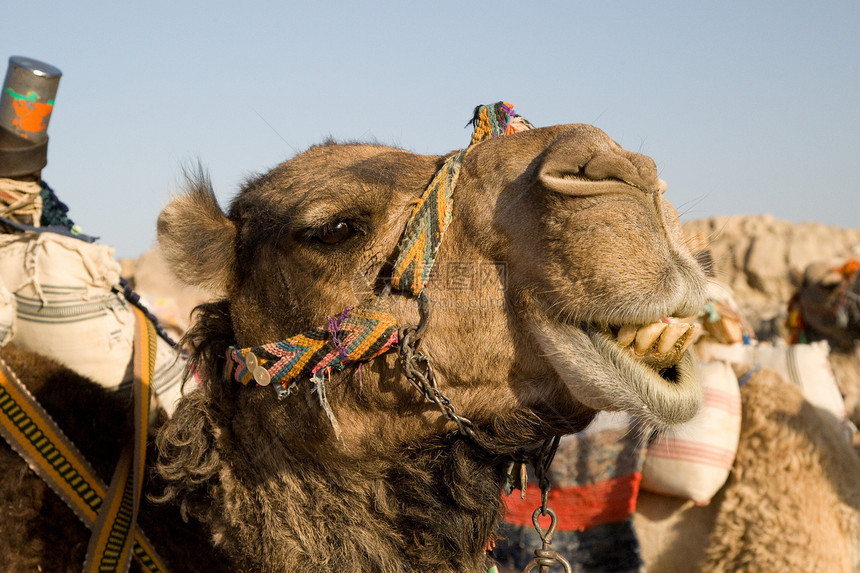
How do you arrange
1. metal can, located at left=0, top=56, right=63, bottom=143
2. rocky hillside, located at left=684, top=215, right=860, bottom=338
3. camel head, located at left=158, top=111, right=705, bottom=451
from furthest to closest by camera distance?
1. rocky hillside, located at left=684, top=215, right=860, bottom=338
2. metal can, located at left=0, top=56, right=63, bottom=143
3. camel head, located at left=158, top=111, right=705, bottom=451

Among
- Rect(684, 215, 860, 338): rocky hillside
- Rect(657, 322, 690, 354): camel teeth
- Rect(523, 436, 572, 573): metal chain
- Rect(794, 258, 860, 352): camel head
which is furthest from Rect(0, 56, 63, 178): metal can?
Rect(684, 215, 860, 338): rocky hillside

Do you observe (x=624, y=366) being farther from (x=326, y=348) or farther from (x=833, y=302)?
(x=833, y=302)

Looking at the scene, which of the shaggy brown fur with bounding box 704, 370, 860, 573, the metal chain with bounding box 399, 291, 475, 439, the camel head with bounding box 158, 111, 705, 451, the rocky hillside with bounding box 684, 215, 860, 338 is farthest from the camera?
the rocky hillside with bounding box 684, 215, 860, 338

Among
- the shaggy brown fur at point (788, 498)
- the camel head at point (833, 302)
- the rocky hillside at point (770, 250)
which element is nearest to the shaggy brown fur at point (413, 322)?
the shaggy brown fur at point (788, 498)

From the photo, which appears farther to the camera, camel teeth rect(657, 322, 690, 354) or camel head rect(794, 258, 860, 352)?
camel head rect(794, 258, 860, 352)

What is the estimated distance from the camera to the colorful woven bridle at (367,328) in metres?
2.11

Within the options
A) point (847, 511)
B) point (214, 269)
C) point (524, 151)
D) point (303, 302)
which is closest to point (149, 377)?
point (214, 269)

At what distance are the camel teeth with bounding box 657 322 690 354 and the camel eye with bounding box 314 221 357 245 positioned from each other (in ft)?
3.01

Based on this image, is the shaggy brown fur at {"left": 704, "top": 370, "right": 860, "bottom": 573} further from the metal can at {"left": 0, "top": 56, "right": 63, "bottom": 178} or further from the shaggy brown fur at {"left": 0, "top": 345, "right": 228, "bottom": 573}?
the metal can at {"left": 0, "top": 56, "right": 63, "bottom": 178}

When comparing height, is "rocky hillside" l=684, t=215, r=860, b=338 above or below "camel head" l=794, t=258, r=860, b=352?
below

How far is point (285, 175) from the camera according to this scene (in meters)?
2.48

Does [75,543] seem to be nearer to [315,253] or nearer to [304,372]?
[304,372]

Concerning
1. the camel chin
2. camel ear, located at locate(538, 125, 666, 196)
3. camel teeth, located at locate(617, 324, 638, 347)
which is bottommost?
the camel chin

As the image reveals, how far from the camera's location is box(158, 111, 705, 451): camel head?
1.86 meters
